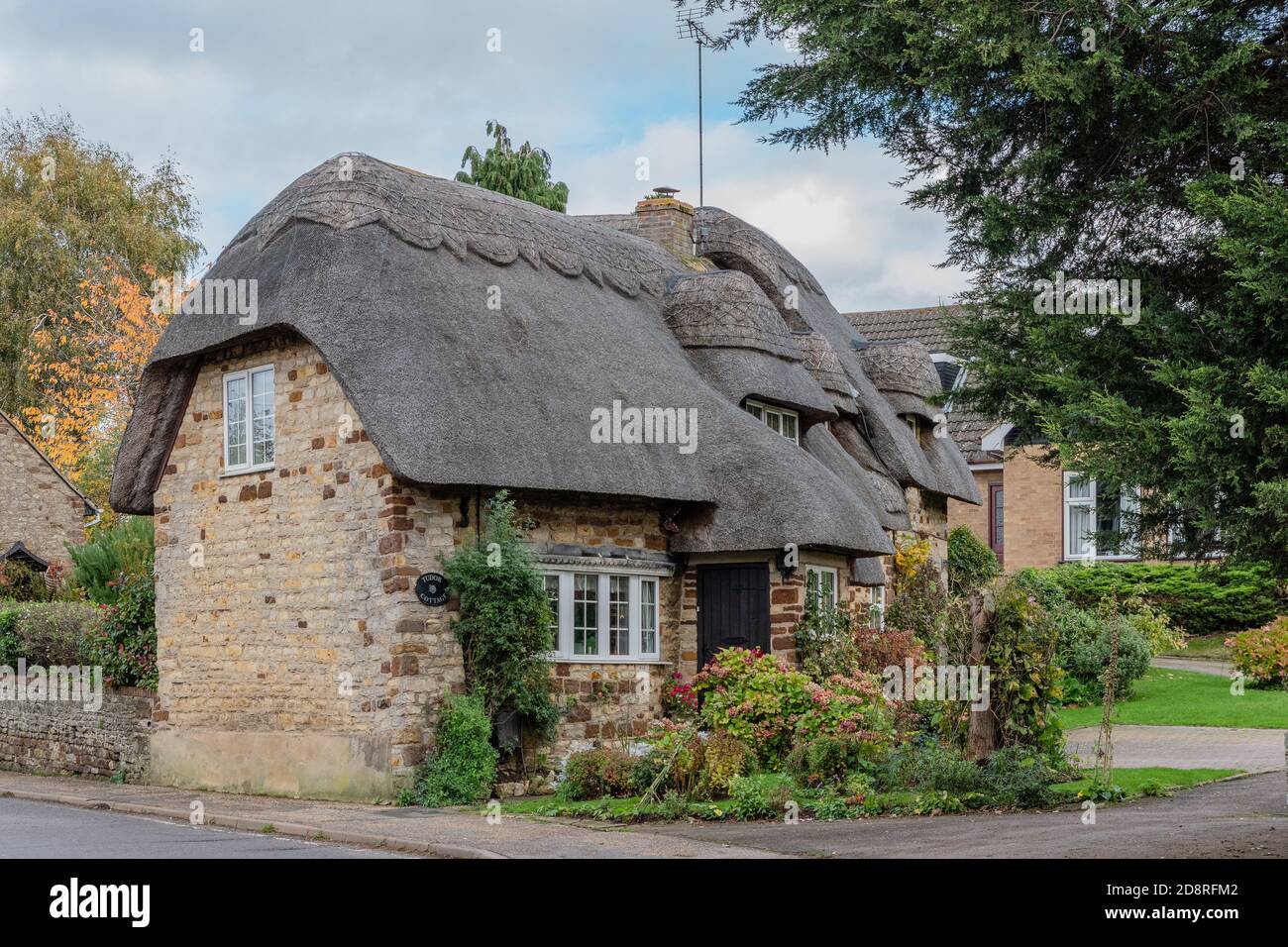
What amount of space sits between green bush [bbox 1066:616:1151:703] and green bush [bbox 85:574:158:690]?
1463cm

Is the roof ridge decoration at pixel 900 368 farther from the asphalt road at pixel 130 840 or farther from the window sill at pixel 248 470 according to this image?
the asphalt road at pixel 130 840

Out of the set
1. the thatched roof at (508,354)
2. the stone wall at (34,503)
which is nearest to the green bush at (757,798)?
the thatched roof at (508,354)

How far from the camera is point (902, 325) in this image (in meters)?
41.9

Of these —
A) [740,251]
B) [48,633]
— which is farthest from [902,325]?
[48,633]

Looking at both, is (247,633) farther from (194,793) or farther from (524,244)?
(524,244)

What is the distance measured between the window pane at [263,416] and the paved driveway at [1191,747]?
994 cm

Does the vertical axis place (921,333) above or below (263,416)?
above

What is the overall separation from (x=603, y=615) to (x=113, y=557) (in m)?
10.5

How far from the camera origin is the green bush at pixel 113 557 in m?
25.0

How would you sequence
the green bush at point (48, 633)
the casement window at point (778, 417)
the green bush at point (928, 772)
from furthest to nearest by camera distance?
the green bush at point (48, 633), the casement window at point (778, 417), the green bush at point (928, 772)

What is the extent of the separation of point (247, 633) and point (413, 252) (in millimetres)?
5013
